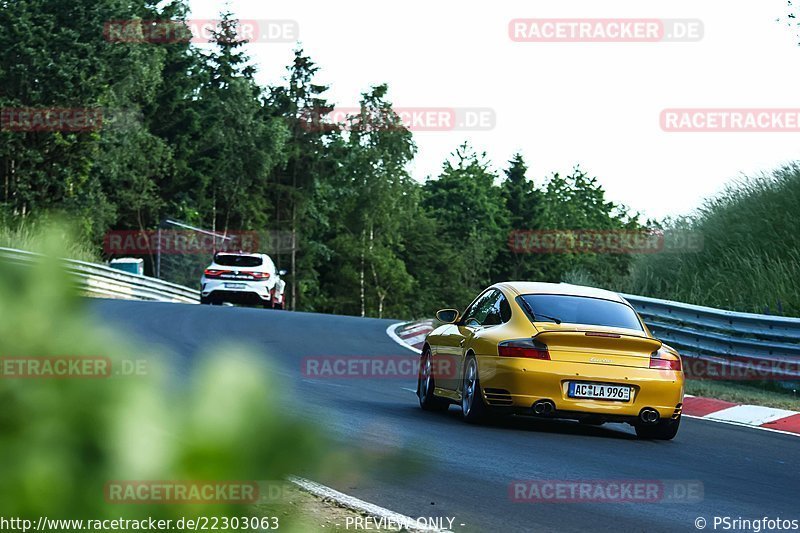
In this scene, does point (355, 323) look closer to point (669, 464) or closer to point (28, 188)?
point (669, 464)

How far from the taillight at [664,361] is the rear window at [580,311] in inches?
14.8

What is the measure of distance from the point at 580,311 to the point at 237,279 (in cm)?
2334

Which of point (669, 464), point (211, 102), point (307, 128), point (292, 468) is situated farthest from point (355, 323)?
point (307, 128)

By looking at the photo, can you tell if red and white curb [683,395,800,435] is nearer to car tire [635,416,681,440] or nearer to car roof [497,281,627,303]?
car tire [635,416,681,440]

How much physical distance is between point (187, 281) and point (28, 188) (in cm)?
816

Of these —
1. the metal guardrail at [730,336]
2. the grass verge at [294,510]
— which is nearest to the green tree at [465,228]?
the metal guardrail at [730,336]

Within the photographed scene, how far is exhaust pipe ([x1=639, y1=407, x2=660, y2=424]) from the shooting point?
10946mm

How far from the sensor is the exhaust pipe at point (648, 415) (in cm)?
1095

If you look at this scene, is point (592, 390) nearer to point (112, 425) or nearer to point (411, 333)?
point (112, 425)

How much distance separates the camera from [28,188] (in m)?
50.5

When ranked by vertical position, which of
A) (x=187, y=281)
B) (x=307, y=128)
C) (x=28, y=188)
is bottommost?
(x=187, y=281)

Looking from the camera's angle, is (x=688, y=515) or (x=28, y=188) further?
(x=28, y=188)

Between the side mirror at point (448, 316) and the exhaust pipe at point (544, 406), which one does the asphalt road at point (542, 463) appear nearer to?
the exhaust pipe at point (544, 406)

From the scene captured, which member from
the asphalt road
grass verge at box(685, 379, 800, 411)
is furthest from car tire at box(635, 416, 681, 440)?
grass verge at box(685, 379, 800, 411)
